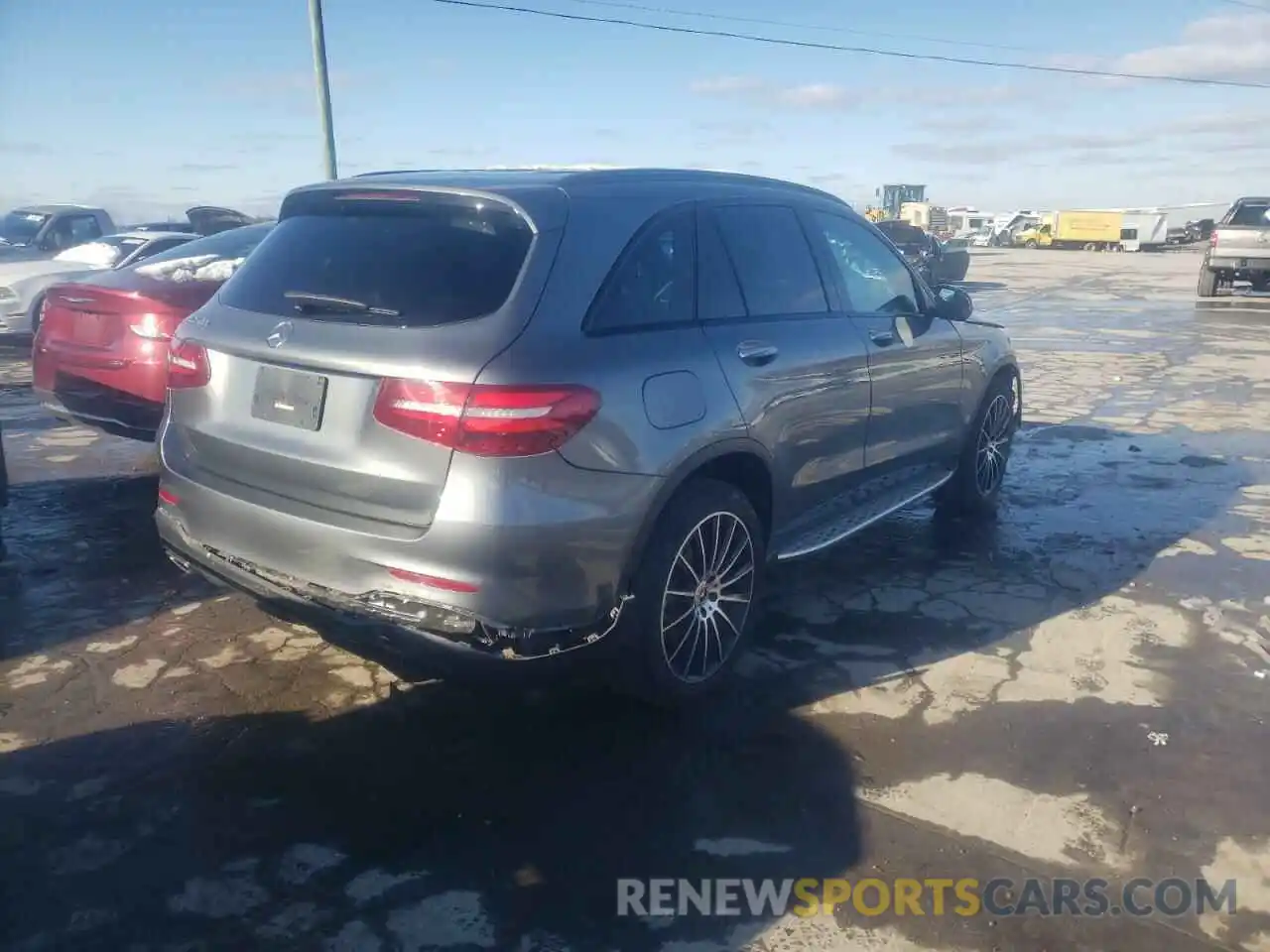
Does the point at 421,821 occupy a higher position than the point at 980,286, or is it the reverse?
the point at 980,286

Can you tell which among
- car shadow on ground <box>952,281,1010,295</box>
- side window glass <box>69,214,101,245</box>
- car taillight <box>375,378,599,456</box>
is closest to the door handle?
car taillight <box>375,378,599,456</box>

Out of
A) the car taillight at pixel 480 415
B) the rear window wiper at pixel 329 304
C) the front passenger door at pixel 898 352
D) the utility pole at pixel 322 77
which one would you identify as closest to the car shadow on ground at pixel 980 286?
the utility pole at pixel 322 77

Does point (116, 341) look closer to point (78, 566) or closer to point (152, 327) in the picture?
point (152, 327)

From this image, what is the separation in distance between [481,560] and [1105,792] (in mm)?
2089

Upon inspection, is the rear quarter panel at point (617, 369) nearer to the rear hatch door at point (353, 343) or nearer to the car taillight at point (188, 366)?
the rear hatch door at point (353, 343)

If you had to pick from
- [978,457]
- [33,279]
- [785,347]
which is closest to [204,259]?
[785,347]

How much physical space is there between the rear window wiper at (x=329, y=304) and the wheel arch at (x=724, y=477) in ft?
3.28

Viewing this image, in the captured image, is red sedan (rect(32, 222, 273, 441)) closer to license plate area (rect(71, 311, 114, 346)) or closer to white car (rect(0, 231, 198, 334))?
license plate area (rect(71, 311, 114, 346))

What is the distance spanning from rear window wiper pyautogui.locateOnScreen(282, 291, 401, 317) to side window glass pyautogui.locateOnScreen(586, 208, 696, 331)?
638 millimetres

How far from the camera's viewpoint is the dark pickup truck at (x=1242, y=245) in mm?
19219

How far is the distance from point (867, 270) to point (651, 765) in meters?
2.65

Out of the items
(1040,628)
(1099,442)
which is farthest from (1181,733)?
(1099,442)

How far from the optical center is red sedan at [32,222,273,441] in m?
5.67

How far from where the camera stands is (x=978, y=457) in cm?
590
